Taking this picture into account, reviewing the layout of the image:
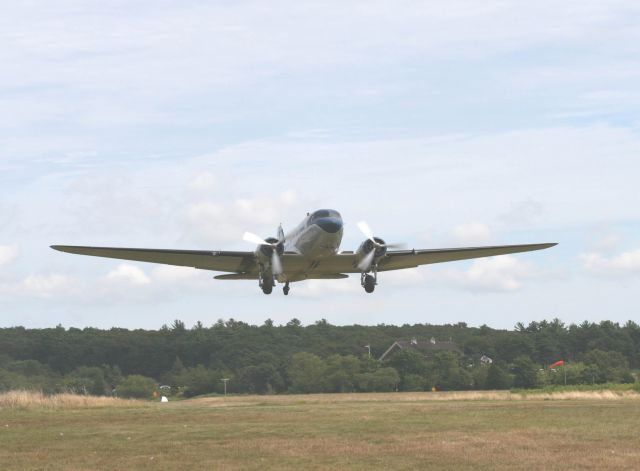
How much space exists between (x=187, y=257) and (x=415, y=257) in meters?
11.1

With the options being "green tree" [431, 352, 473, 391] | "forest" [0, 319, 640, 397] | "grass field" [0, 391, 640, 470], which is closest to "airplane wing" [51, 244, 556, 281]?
"grass field" [0, 391, 640, 470]

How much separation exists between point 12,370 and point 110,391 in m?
9.68

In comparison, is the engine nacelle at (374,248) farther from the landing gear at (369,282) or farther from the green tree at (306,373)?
the green tree at (306,373)

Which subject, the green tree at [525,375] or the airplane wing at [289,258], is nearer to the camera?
the airplane wing at [289,258]

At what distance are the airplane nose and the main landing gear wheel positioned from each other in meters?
3.95

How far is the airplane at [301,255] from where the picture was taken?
1478 inches

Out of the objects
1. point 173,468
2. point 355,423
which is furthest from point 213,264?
point 173,468

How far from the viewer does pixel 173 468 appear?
79.5 feet

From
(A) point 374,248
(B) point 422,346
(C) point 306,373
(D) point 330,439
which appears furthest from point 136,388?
(D) point 330,439

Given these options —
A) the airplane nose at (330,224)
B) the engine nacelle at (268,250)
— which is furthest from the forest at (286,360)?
the airplane nose at (330,224)

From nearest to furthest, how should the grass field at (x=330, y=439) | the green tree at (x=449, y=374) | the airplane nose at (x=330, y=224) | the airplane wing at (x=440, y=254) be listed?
the grass field at (x=330, y=439), the airplane nose at (x=330, y=224), the airplane wing at (x=440, y=254), the green tree at (x=449, y=374)

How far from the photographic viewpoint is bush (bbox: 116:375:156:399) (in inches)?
3014

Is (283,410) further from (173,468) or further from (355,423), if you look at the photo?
(173,468)

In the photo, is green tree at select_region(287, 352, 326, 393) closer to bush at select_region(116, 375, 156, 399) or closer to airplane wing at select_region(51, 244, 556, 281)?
bush at select_region(116, 375, 156, 399)
